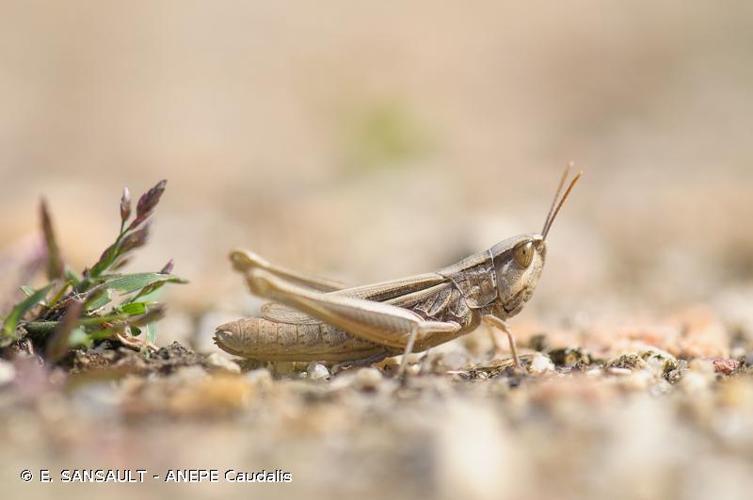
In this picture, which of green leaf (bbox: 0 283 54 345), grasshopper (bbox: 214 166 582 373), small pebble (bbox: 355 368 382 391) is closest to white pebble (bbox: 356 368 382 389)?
small pebble (bbox: 355 368 382 391)

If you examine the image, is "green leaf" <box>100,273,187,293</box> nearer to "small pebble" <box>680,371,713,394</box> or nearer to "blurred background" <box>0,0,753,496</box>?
"blurred background" <box>0,0,753,496</box>

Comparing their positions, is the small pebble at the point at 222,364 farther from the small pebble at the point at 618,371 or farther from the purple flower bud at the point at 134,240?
the small pebble at the point at 618,371

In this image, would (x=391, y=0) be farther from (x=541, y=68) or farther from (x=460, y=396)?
(x=460, y=396)

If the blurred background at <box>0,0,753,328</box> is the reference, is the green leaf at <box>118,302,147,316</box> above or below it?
below

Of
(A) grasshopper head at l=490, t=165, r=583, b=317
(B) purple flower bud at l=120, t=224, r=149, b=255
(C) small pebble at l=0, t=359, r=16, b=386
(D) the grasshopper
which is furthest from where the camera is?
(A) grasshopper head at l=490, t=165, r=583, b=317

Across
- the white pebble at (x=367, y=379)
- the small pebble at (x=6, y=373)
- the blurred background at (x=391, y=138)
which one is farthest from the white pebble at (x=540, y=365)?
the small pebble at (x=6, y=373)

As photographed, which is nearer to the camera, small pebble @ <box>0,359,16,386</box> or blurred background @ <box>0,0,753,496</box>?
small pebble @ <box>0,359,16,386</box>

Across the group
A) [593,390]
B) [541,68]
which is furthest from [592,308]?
[541,68]
